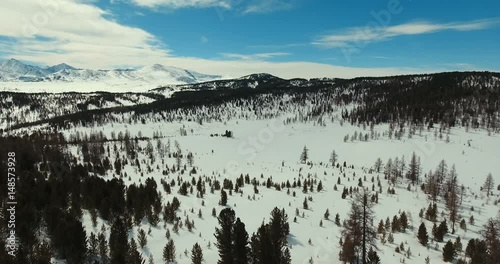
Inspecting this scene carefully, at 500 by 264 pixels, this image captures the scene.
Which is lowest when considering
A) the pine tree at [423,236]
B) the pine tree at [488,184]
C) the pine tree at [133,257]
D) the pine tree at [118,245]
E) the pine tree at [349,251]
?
the pine tree at [488,184]

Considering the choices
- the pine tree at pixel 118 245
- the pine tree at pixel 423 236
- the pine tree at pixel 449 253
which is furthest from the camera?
the pine tree at pixel 423 236

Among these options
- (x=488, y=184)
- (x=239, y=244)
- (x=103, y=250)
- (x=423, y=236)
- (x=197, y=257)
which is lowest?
(x=488, y=184)

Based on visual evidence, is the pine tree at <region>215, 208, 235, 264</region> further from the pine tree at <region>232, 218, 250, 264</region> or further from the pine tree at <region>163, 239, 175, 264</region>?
the pine tree at <region>163, 239, 175, 264</region>

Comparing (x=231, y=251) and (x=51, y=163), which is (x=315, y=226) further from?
(x=51, y=163)

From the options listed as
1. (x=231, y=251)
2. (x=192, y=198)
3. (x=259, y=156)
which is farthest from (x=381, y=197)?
(x=259, y=156)

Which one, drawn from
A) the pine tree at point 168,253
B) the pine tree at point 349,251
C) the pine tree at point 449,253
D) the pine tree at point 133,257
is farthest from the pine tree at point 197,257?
the pine tree at point 449,253

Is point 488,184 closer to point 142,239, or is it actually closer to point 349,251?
point 349,251

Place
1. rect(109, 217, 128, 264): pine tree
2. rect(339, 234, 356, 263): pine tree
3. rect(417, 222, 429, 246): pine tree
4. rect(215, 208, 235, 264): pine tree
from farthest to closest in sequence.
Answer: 1. rect(417, 222, 429, 246): pine tree
2. rect(339, 234, 356, 263): pine tree
3. rect(215, 208, 235, 264): pine tree
4. rect(109, 217, 128, 264): pine tree

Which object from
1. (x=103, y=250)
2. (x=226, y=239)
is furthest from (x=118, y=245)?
(x=226, y=239)

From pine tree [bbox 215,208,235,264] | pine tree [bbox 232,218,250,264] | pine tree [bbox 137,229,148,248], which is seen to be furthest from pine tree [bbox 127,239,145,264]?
pine tree [bbox 232,218,250,264]

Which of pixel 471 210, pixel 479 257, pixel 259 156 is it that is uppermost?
pixel 479 257

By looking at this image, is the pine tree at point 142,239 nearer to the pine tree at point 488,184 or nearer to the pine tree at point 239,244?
the pine tree at point 239,244
